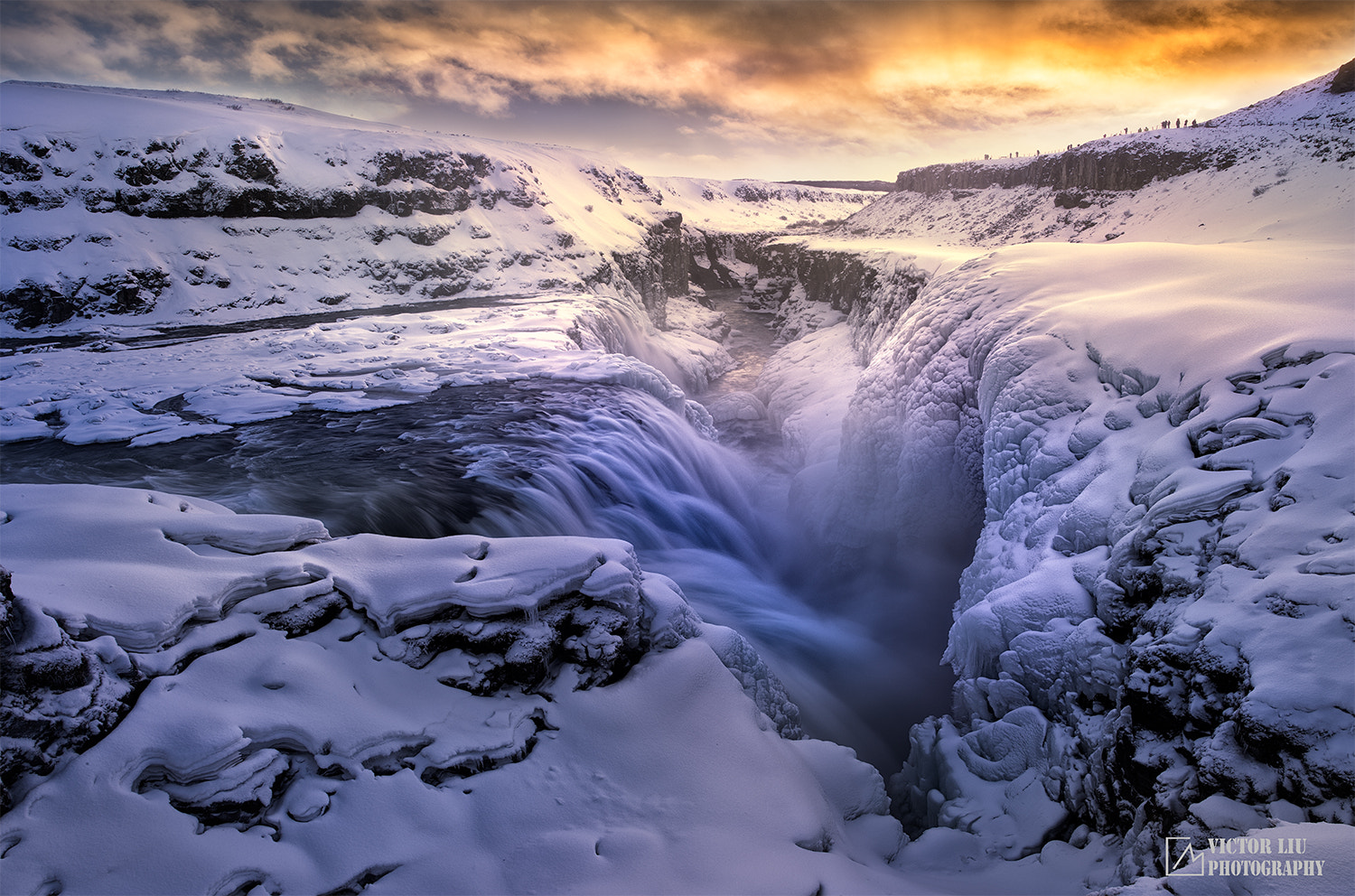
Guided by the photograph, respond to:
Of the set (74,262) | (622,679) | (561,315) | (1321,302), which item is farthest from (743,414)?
(74,262)

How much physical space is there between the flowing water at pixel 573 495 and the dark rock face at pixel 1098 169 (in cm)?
2463

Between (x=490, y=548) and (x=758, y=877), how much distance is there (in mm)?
1957

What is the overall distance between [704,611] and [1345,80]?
32.0 m

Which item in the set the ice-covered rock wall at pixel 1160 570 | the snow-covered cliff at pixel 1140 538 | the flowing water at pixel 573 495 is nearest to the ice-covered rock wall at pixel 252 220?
the flowing water at pixel 573 495

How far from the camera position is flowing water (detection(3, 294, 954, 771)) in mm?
5039

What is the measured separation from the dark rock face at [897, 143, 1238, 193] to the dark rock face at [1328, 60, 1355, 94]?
4379 millimetres

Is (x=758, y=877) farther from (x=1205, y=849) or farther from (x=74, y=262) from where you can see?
(x=74, y=262)

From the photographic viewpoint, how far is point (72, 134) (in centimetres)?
1612

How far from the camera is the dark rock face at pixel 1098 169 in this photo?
73.2ft

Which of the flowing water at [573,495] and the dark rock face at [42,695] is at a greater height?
the dark rock face at [42,695]

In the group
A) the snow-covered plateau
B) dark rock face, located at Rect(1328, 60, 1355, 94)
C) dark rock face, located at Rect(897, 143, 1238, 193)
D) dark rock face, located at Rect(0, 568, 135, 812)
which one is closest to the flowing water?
the snow-covered plateau

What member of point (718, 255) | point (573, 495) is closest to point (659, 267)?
point (718, 255)

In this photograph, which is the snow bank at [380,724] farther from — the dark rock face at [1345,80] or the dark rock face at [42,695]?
the dark rock face at [1345,80]

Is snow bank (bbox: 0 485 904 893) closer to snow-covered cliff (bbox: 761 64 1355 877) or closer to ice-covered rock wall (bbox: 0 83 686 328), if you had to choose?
snow-covered cliff (bbox: 761 64 1355 877)
